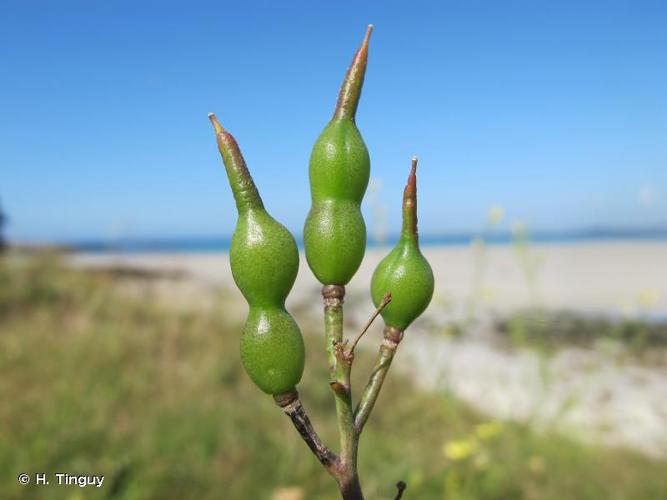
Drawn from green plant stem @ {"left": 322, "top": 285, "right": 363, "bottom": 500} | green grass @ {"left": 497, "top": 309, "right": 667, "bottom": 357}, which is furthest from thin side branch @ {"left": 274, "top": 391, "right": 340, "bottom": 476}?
green grass @ {"left": 497, "top": 309, "right": 667, "bottom": 357}

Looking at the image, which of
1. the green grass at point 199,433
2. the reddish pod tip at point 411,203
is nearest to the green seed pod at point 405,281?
the reddish pod tip at point 411,203

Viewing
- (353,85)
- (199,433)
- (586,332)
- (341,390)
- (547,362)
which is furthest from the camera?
(586,332)

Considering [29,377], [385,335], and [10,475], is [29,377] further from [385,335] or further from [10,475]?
[385,335]

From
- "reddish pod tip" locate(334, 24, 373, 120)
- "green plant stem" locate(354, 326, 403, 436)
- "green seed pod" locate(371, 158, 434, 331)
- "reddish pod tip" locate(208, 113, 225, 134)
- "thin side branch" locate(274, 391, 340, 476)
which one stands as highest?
"reddish pod tip" locate(334, 24, 373, 120)

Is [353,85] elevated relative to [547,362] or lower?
elevated

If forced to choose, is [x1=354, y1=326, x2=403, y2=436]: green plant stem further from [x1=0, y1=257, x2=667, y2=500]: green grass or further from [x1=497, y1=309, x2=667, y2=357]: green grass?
[x1=497, y1=309, x2=667, y2=357]: green grass

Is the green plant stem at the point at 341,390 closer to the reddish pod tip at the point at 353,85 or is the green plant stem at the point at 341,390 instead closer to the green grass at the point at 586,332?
the reddish pod tip at the point at 353,85

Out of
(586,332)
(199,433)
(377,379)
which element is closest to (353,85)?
(377,379)

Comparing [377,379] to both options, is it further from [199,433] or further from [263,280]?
[199,433]
